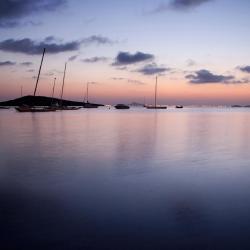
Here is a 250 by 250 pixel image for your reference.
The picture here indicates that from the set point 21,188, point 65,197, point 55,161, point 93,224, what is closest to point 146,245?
point 93,224

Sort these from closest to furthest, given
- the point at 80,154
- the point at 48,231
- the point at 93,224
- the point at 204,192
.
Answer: the point at 48,231, the point at 93,224, the point at 204,192, the point at 80,154

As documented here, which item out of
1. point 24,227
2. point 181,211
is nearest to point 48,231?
point 24,227

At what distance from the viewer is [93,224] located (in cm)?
626

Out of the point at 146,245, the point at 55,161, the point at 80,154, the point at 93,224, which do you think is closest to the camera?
the point at 146,245

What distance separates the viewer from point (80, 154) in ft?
54.9

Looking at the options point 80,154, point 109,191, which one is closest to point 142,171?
point 109,191

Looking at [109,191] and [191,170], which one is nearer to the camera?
[109,191]

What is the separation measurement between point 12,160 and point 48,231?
30.9 ft

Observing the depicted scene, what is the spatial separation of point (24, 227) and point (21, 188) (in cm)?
330

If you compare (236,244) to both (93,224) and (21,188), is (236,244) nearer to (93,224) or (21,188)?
(93,224)

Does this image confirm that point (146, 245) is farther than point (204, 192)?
No

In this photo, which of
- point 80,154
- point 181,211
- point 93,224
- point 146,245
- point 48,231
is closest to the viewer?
point 146,245

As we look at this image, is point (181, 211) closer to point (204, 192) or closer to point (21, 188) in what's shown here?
point (204, 192)

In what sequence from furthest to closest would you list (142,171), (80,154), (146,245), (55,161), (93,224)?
1. (80,154)
2. (55,161)
3. (142,171)
4. (93,224)
5. (146,245)
